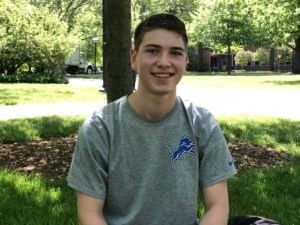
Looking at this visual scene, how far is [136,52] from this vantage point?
95.8 inches

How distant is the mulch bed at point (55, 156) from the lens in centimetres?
609

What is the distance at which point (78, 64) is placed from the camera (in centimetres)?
4988

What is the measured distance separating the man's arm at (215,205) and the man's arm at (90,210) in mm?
480

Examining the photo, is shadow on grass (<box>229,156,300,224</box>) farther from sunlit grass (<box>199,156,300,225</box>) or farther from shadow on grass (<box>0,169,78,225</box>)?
shadow on grass (<box>0,169,78,225</box>)

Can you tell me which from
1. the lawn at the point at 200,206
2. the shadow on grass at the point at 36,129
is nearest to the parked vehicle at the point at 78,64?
the shadow on grass at the point at 36,129

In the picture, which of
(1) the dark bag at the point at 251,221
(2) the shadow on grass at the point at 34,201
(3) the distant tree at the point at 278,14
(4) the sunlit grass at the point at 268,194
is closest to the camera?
(1) the dark bag at the point at 251,221

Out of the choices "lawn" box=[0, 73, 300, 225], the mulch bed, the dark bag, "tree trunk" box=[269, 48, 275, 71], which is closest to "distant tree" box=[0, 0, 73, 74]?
"lawn" box=[0, 73, 300, 225]

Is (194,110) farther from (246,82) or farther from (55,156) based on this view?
(246,82)

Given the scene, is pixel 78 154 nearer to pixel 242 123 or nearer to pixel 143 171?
pixel 143 171

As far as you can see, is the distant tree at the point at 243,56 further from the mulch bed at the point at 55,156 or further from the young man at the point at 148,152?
the young man at the point at 148,152

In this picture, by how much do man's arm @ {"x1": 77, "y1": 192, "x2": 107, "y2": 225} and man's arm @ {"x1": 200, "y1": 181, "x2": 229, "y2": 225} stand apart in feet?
1.58

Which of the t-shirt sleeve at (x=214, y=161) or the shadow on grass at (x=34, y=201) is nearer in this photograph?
the t-shirt sleeve at (x=214, y=161)

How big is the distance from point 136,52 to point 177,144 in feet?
1.61

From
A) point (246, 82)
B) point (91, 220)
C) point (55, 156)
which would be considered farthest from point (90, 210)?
point (246, 82)
